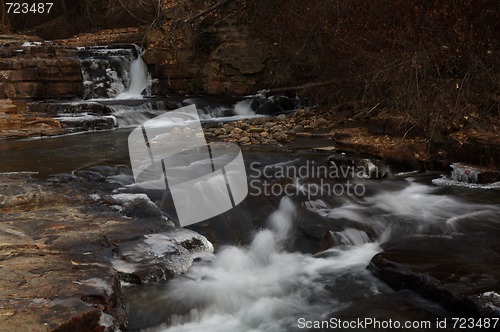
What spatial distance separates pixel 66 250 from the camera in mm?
4133

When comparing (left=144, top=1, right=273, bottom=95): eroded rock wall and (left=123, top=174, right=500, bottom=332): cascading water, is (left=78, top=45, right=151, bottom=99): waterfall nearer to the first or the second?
(left=144, top=1, right=273, bottom=95): eroded rock wall

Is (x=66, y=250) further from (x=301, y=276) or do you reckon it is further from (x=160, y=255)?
(x=301, y=276)

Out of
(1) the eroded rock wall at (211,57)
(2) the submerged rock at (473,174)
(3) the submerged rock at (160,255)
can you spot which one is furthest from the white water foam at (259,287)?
(1) the eroded rock wall at (211,57)

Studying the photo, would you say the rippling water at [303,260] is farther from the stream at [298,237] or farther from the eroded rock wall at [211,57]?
the eroded rock wall at [211,57]

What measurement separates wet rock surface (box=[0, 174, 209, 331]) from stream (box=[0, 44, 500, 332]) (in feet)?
1.15

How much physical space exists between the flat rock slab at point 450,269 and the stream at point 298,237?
1.8 inches

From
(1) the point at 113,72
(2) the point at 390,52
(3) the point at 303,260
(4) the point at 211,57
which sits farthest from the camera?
(4) the point at 211,57

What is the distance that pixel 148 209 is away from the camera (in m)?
5.59

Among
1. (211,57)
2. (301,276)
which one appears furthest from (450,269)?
(211,57)

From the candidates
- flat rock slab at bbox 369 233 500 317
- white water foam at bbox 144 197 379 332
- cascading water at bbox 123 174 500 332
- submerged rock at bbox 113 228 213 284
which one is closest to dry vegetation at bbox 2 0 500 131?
cascading water at bbox 123 174 500 332

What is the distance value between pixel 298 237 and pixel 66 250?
247 cm

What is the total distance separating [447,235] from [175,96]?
12477 mm

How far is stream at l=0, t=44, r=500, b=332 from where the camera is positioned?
3945 millimetres

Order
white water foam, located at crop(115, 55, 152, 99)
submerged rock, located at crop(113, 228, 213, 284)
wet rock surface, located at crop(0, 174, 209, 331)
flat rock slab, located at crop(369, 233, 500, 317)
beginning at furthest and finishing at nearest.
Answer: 1. white water foam, located at crop(115, 55, 152, 99)
2. submerged rock, located at crop(113, 228, 213, 284)
3. flat rock slab, located at crop(369, 233, 500, 317)
4. wet rock surface, located at crop(0, 174, 209, 331)
